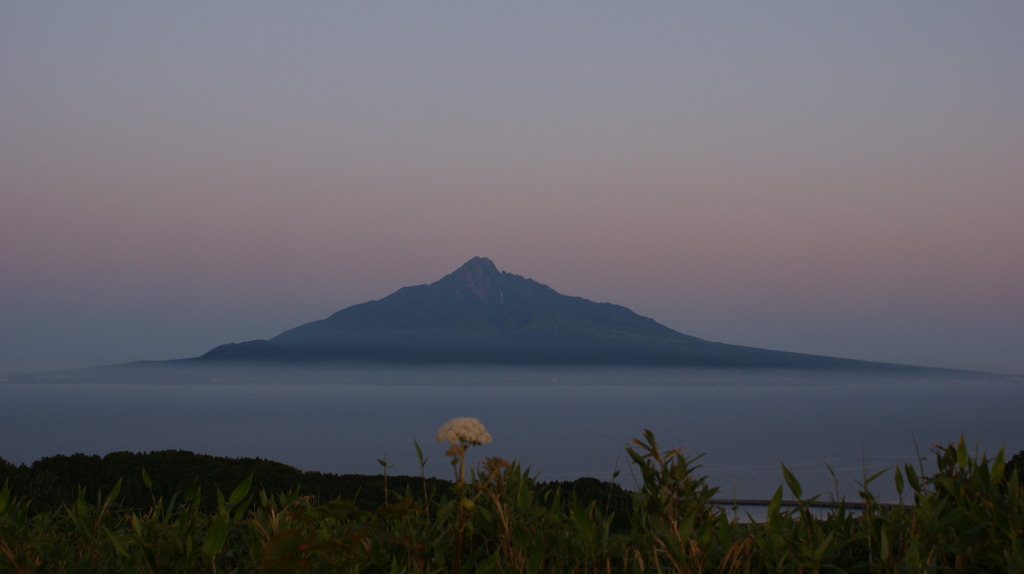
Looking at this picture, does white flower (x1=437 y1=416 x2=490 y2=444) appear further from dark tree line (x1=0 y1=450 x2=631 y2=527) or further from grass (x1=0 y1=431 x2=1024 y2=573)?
dark tree line (x1=0 y1=450 x2=631 y2=527)

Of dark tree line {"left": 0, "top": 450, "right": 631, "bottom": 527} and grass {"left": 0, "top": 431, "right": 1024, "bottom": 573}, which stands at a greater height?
grass {"left": 0, "top": 431, "right": 1024, "bottom": 573}

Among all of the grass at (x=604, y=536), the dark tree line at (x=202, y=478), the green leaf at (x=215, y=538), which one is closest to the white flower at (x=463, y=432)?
the grass at (x=604, y=536)

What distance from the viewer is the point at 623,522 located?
2019 cm

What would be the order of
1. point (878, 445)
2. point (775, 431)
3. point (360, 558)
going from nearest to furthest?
point (360, 558)
point (878, 445)
point (775, 431)

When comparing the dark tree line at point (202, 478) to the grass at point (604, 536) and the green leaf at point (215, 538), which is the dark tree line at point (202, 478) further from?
the green leaf at point (215, 538)

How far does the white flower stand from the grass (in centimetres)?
22

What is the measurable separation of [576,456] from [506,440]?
2982 cm

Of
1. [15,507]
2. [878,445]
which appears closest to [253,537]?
[15,507]

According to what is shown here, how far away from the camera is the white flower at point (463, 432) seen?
4070 mm

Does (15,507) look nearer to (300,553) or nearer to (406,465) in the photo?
(300,553)

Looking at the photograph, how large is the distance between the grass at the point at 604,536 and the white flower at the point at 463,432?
0.22 meters

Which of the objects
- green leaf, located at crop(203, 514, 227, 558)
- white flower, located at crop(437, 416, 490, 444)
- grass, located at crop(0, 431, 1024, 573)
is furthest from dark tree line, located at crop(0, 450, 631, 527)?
white flower, located at crop(437, 416, 490, 444)

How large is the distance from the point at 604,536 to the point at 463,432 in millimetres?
1016

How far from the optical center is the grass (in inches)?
159
